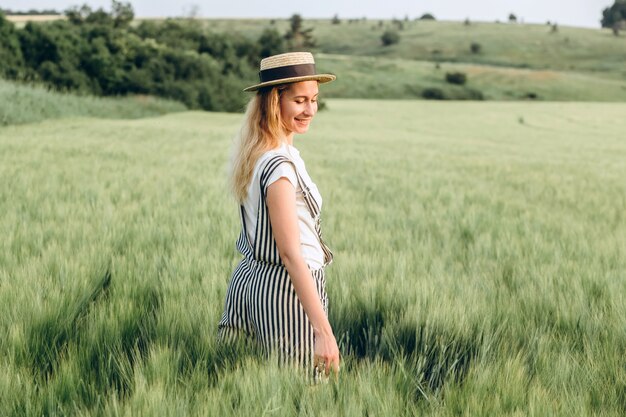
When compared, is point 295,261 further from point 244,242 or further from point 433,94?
point 433,94

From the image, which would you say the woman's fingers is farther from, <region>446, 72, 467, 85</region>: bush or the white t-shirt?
<region>446, 72, 467, 85</region>: bush

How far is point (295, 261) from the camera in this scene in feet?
6.12

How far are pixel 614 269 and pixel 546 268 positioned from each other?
371mm

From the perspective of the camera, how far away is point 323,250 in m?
2.25

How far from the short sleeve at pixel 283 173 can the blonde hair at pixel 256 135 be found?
14 cm

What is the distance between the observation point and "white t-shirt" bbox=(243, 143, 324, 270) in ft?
6.47

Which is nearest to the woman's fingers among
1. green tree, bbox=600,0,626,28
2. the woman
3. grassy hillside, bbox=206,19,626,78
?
the woman

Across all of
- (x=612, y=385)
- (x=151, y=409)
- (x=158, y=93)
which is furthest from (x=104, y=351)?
(x=158, y=93)

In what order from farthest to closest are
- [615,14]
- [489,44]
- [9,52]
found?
[615,14], [489,44], [9,52]

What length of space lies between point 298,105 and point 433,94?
56608 millimetres

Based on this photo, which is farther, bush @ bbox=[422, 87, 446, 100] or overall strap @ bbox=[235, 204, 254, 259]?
bush @ bbox=[422, 87, 446, 100]

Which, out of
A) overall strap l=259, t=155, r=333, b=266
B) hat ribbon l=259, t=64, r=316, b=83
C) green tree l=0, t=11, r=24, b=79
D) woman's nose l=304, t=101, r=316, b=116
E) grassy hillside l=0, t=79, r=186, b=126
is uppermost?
green tree l=0, t=11, r=24, b=79

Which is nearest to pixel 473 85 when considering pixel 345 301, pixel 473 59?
pixel 473 59

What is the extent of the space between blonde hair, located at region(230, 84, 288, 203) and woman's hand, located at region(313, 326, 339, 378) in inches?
22.9
